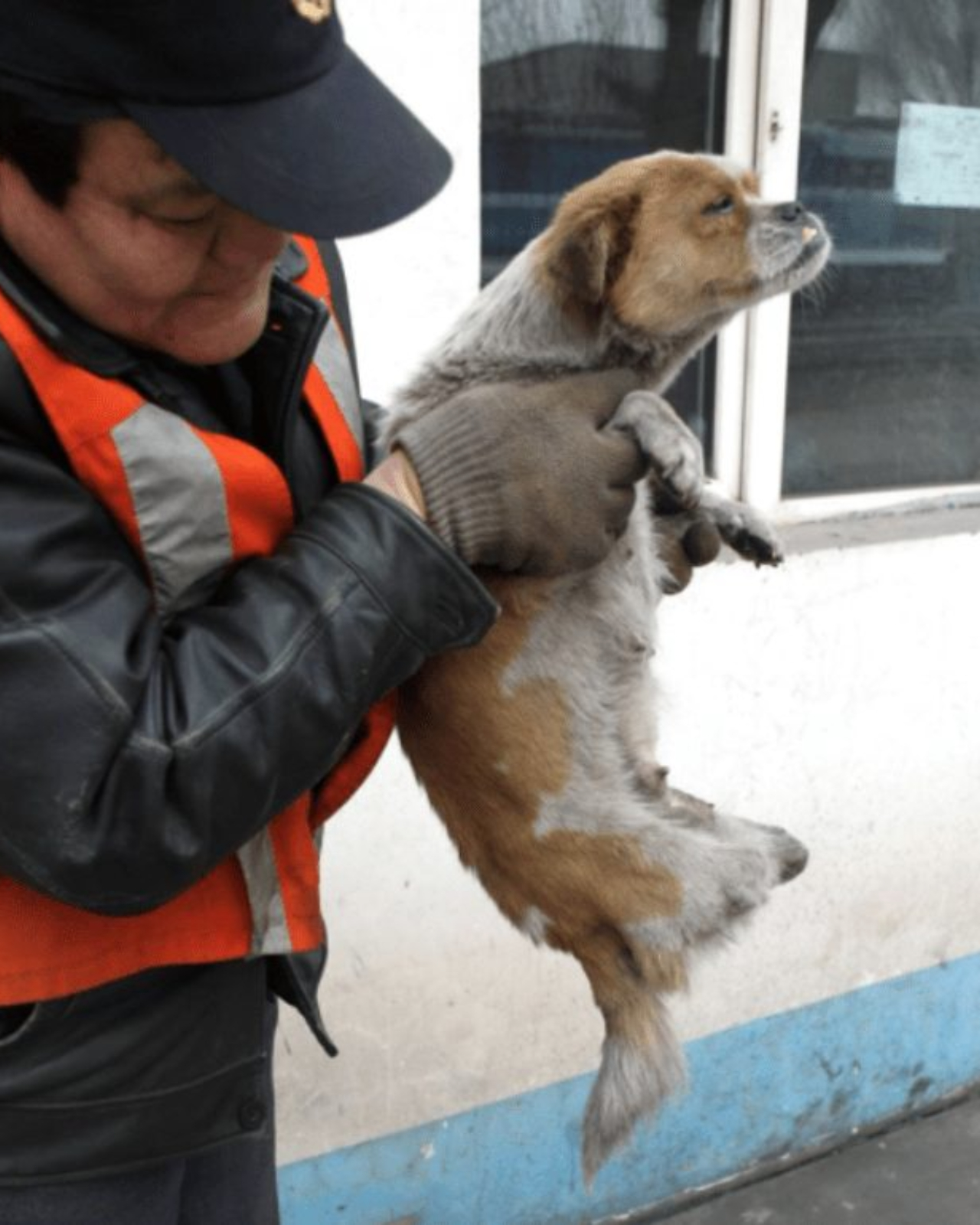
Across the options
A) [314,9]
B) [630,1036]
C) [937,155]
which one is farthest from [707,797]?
[314,9]

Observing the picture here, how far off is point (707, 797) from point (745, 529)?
1044 mm

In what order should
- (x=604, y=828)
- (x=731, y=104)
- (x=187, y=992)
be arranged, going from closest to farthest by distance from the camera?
(x=187, y=992)
(x=604, y=828)
(x=731, y=104)

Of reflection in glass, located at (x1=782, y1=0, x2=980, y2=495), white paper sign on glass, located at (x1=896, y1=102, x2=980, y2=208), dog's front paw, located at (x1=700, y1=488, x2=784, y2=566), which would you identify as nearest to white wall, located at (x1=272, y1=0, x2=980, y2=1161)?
reflection in glass, located at (x1=782, y1=0, x2=980, y2=495)

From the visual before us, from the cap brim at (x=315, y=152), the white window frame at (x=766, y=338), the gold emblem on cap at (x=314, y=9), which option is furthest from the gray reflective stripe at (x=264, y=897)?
the white window frame at (x=766, y=338)

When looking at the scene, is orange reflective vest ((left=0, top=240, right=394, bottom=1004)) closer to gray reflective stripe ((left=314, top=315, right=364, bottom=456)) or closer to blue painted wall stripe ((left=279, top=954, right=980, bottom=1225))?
gray reflective stripe ((left=314, top=315, right=364, bottom=456))

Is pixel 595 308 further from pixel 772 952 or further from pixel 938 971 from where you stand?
pixel 938 971

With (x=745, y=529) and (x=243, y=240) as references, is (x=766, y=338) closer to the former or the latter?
(x=745, y=529)

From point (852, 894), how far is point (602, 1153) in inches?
60.8

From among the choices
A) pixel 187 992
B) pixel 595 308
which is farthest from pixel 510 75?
pixel 187 992

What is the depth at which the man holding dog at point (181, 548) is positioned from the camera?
1.10 metres

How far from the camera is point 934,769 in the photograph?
10.8ft

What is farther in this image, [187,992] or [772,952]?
[772,952]

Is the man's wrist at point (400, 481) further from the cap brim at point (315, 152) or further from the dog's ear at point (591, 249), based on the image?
the dog's ear at point (591, 249)

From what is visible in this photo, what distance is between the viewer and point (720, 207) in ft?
6.25
